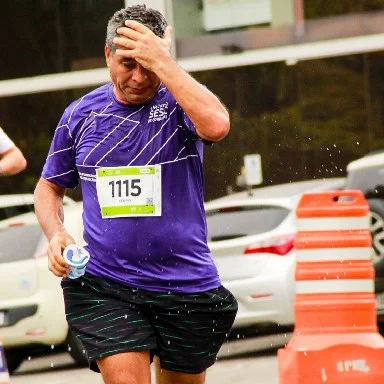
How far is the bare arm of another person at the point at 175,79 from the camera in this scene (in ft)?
17.7

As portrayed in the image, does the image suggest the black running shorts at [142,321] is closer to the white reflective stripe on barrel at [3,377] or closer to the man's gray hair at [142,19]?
the white reflective stripe on barrel at [3,377]

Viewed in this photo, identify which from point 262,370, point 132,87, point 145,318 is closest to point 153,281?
point 145,318

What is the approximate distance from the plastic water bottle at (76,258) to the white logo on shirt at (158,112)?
1.81 ft

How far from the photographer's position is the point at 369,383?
8094 mm

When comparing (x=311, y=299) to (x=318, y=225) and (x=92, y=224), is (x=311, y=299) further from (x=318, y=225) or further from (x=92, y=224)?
(x=92, y=224)

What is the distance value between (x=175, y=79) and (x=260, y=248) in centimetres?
654

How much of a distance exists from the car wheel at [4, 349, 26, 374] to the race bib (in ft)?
22.4

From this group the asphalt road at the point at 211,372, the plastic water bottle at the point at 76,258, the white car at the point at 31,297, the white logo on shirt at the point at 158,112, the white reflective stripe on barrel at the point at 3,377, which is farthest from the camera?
the white car at the point at 31,297

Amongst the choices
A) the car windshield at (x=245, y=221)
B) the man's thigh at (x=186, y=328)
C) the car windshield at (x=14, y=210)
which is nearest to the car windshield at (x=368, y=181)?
the car windshield at (x=245, y=221)

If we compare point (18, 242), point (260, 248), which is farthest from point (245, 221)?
point (18, 242)

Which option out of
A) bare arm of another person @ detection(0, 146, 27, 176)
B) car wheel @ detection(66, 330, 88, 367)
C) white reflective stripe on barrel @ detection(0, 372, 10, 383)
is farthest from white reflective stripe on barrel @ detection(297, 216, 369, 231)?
car wheel @ detection(66, 330, 88, 367)

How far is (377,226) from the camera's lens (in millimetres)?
11641

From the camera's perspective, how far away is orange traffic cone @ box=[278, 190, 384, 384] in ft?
26.6

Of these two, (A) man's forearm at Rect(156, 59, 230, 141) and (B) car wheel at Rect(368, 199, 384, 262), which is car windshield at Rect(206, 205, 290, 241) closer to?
(B) car wheel at Rect(368, 199, 384, 262)
